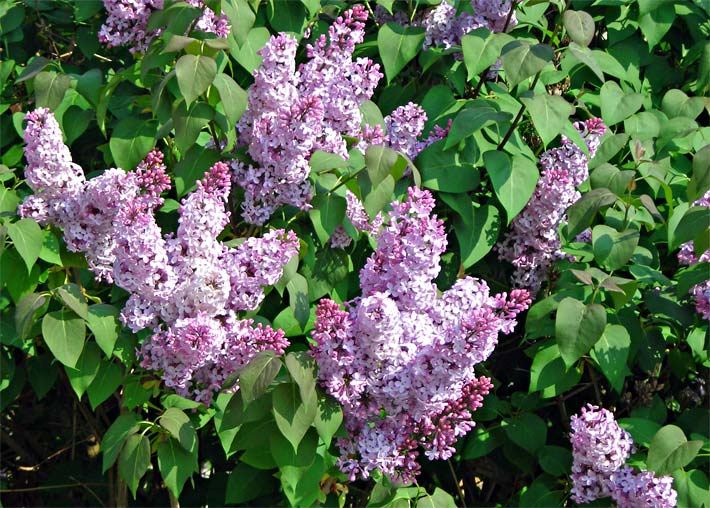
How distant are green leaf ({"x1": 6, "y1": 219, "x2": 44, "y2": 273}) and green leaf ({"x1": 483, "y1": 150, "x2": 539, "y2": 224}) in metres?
1.12

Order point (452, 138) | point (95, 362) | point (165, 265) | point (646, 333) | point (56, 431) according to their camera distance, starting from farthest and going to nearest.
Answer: point (56, 431) < point (646, 333) < point (452, 138) < point (95, 362) < point (165, 265)

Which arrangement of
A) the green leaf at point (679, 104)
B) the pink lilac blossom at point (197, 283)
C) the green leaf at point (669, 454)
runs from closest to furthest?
the pink lilac blossom at point (197, 283) < the green leaf at point (669, 454) < the green leaf at point (679, 104)

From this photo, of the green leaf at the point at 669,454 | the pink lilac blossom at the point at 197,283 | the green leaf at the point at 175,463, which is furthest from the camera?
the green leaf at the point at 669,454

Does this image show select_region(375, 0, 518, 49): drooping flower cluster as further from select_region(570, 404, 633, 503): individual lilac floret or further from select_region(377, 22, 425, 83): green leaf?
select_region(570, 404, 633, 503): individual lilac floret

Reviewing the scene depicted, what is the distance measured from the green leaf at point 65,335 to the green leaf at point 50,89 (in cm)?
65

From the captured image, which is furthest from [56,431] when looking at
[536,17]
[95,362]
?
[536,17]

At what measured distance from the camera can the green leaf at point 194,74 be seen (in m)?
2.51

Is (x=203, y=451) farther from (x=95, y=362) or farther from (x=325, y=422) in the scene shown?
(x=325, y=422)

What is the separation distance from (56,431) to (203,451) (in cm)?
75

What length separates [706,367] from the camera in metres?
3.14

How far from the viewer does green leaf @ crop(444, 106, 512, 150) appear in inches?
111

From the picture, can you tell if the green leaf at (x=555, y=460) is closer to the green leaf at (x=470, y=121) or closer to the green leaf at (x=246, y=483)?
the green leaf at (x=246, y=483)

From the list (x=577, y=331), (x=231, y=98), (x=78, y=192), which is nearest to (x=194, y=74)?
(x=231, y=98)

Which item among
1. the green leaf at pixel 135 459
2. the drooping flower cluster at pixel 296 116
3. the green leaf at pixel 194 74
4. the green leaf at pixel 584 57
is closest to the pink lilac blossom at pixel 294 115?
the drooping flower cluster at pixel 296 116
